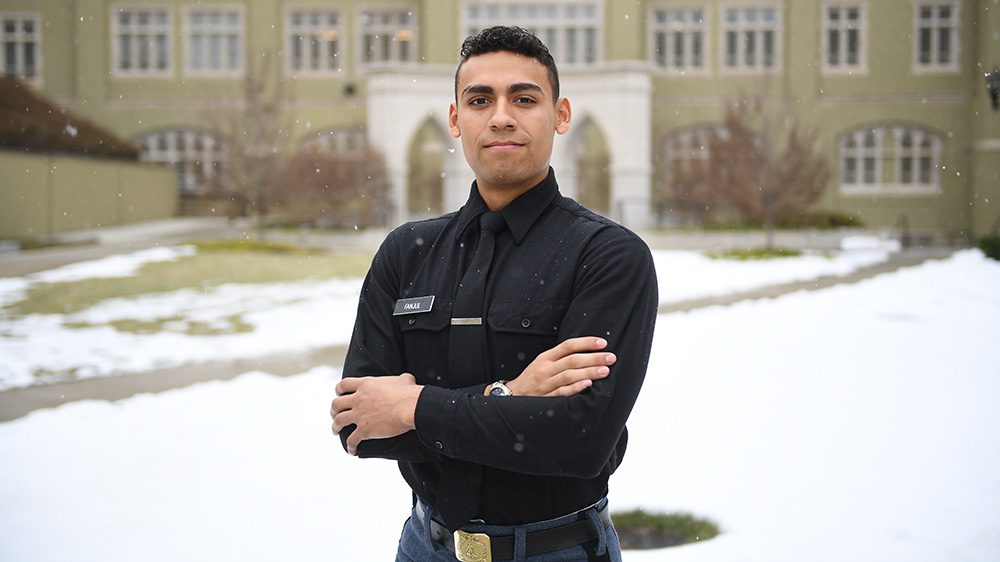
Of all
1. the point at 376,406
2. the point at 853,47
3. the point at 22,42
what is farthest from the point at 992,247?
the point at 22,42

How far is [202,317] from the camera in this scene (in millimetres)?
13445

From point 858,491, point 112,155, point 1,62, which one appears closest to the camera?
point 858,491

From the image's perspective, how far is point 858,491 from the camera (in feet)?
19.2

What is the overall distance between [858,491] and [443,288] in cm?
442

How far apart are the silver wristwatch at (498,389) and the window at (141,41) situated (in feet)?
107

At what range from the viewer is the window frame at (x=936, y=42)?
2866cm

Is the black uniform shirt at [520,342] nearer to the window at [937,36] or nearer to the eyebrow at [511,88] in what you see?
the eyebrow at [511,88]

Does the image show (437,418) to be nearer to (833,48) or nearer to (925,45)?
(833,48)

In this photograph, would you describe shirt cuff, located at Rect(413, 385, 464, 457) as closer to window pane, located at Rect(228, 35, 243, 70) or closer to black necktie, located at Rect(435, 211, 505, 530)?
black necktie, located at Rect(435, 211, 505, 530)

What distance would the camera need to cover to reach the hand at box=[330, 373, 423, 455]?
2.20 m

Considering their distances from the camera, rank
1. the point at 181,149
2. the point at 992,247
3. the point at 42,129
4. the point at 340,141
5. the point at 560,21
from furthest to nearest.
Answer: the point at 181,149 → the point at 340,141 → the point at 560,21 → the point at 42,129 → the point at 992,247

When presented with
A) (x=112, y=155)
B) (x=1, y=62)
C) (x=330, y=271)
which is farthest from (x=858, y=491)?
(x=1, y=62)

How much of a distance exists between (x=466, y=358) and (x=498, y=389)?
0.39ft

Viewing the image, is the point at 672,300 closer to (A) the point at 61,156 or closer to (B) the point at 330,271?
(B) the point at 330,271
